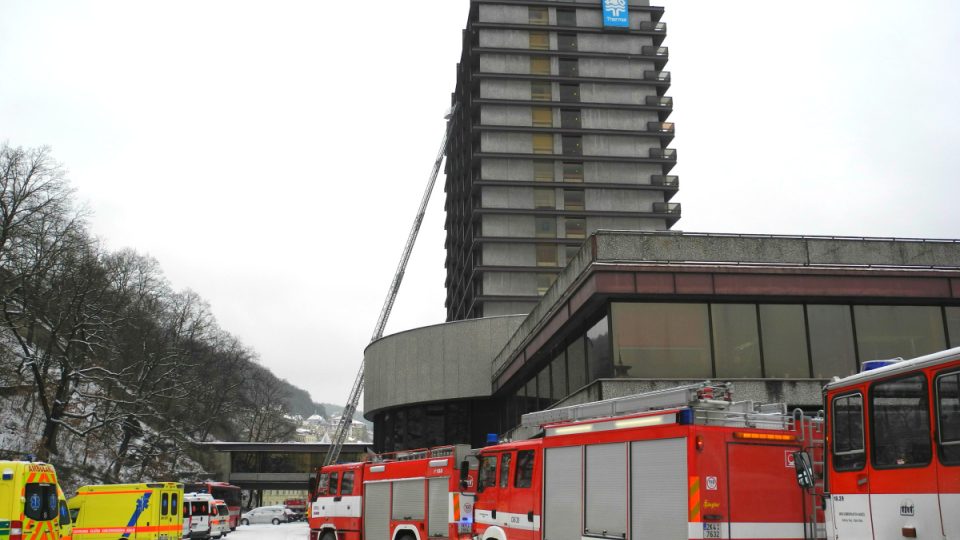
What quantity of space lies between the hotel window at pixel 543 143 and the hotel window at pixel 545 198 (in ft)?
13.1

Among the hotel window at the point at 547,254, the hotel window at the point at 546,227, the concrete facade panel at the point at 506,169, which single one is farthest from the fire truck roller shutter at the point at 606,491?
the concrete facade panel at the point at 506,169

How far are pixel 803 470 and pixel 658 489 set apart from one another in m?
1.94

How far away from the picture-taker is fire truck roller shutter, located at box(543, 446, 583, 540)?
12.8 metres

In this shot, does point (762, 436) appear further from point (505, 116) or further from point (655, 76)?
point (655, 76)

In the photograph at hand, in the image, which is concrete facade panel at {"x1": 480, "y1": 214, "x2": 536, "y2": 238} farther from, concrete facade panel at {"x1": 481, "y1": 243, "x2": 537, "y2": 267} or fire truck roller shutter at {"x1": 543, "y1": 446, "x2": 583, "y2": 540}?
fire truck roller shutter at {"x1": 543, "y1": 446, "x2": 583, "y2": 540}

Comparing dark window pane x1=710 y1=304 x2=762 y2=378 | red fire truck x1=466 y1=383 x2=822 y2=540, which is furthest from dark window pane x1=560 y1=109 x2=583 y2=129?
red fire truck x1=466 y1=383 x2=822 y2=540

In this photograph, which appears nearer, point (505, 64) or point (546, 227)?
point (546, 227)

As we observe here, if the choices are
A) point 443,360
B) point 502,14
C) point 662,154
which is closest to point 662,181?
point 662,154

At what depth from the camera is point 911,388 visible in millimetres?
8711

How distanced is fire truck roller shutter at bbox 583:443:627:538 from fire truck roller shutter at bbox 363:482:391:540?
9895 millimetres

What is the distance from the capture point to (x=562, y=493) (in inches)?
519

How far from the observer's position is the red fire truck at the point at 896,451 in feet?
26.8

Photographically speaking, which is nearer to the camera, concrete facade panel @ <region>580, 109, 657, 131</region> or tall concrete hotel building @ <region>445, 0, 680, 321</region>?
tall concrete hotel building @ <region>445, 0, 680, 321</region>

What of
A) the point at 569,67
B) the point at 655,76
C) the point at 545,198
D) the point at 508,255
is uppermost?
the point at 569,67
